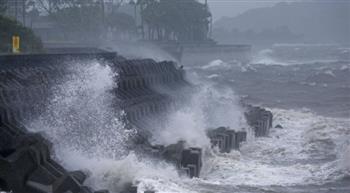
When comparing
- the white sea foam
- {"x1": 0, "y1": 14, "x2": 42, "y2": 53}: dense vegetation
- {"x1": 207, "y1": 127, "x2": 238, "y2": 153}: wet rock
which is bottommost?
the white sea foam

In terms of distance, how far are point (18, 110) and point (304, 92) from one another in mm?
31078

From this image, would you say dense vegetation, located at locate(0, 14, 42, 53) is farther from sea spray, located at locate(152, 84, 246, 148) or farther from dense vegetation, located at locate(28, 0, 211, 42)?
dense vegetation, located at locate(28, 0, 211, 42)

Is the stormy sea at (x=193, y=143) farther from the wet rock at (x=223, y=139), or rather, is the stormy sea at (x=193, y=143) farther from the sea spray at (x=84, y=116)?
the wet rock at (x=223, y=139)

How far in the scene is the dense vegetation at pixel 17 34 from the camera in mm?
28839

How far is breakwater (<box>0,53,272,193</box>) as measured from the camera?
11477mm

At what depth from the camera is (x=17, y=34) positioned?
29.7 m

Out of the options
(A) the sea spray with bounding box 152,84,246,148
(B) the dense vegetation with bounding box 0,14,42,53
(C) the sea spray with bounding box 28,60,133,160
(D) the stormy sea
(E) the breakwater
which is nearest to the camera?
(E) the breakwater

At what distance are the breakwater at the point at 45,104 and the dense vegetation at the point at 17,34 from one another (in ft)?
19.9

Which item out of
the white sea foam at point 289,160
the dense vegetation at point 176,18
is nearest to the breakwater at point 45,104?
the white sea foam at point 289,160

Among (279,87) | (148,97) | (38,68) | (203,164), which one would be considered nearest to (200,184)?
(203,164)

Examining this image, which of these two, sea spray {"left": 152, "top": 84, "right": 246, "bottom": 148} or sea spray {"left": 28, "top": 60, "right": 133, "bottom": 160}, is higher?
sea spray {"left": 28, "top": 60, "right": 133, "bottom": 160}

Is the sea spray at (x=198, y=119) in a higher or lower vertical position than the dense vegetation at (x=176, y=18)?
lower

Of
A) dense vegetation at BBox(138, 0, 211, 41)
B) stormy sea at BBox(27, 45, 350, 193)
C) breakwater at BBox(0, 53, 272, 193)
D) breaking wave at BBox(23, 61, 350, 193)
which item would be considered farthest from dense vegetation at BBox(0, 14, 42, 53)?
dense vegetation at BBox(138, 0, 211, 41)

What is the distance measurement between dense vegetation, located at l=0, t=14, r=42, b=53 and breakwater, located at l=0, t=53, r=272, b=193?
6077 mm
